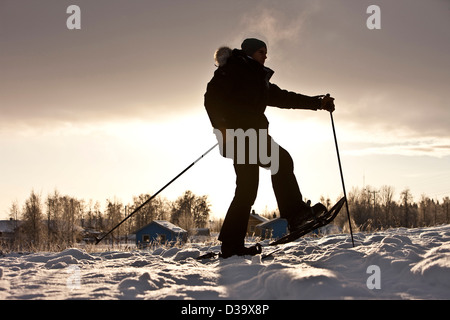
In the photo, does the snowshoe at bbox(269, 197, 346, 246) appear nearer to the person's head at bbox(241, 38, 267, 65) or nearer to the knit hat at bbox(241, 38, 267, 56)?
the person's head at bbox(241, 38, 267, 65)

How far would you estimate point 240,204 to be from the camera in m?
4.12

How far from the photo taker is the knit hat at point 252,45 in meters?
4.42

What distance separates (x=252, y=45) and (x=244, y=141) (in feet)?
3.97

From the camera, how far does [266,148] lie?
412cm

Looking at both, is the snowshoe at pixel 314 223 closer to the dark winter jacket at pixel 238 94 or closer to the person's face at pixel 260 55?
the dark winter jacket at pixel 238 94

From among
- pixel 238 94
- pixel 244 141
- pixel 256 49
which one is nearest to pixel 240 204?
pixel 244 141

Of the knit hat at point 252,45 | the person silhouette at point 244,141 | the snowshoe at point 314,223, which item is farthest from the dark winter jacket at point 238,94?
the snowshoe at point 314,223

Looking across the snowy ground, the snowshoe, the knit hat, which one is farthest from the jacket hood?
the snowy ground

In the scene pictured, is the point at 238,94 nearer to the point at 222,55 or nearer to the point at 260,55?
the point at 222,55

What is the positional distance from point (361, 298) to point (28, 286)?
226cm

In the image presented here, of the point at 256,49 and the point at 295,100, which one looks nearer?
the point at 256,49

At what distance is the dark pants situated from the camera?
13.5ft

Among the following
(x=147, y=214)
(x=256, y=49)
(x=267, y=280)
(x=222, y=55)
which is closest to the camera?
(x=267, y=280)
